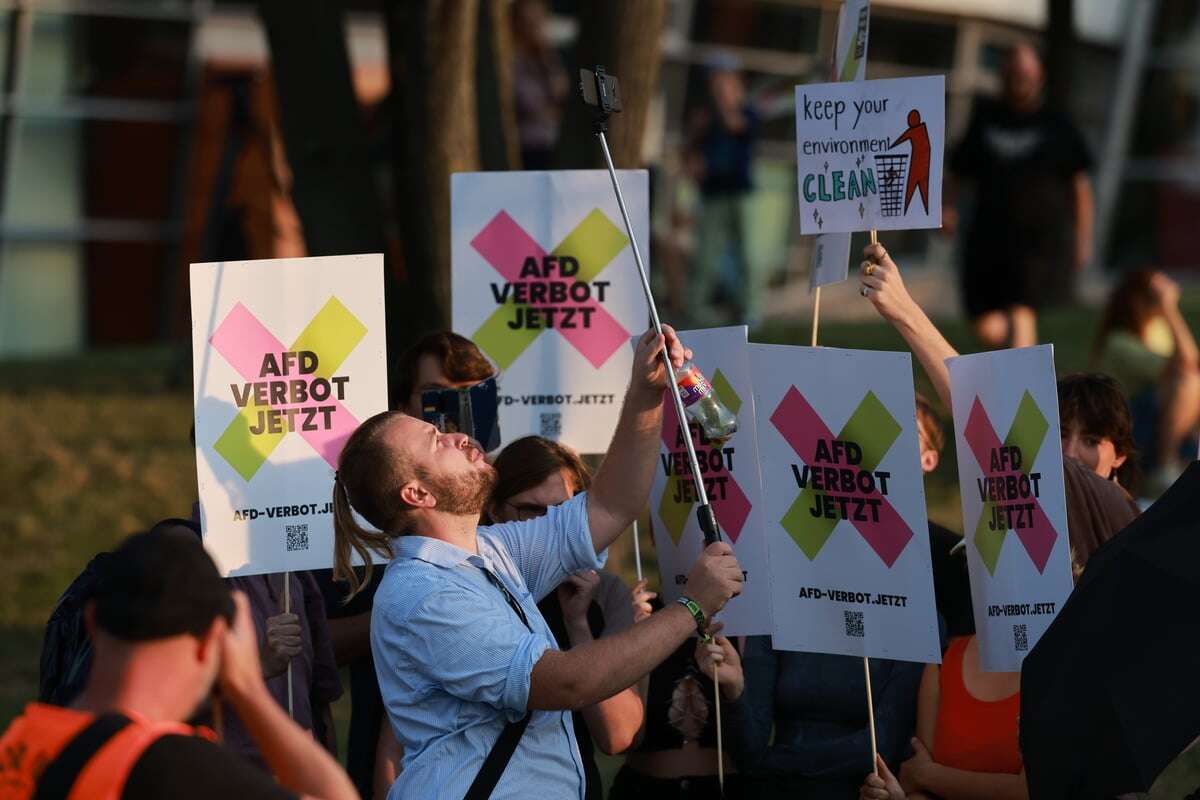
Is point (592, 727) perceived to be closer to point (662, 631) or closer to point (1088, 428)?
point (662, 631)

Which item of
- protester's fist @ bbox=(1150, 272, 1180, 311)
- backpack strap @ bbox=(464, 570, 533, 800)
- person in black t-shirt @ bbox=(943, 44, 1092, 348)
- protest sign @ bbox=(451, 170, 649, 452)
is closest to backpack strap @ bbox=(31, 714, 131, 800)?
backpack strap @ bbox=(464, 570, 533, 800)

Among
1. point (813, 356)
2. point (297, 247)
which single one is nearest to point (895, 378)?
point (813, 356)

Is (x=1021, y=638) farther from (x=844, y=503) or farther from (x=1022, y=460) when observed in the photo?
(x=844, y=503)

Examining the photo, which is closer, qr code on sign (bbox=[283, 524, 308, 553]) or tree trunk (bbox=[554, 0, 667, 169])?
qr code on sign (bbox=[283, 524, 308, 553])

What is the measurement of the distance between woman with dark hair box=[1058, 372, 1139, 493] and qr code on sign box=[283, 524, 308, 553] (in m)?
1.94

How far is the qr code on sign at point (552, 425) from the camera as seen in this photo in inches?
232

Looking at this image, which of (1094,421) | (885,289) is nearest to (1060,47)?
(1094,421)

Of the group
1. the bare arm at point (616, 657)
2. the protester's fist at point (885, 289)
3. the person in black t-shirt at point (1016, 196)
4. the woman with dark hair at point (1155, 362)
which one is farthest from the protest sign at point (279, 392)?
the person in black t-shirt at point (1016, 196)

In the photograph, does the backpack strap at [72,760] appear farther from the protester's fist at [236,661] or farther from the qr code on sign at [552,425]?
the qr code on sign at [552,425]

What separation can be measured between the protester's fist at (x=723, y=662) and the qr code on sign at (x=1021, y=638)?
66 centimetres

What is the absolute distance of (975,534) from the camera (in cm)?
470

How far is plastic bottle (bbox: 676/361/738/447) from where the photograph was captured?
14.6 feet

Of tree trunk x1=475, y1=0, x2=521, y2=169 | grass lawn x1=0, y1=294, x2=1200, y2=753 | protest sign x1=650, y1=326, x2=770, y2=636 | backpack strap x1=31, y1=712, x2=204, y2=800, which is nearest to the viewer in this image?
backpack strap x1=31, y1=712, x2=204, y2=800

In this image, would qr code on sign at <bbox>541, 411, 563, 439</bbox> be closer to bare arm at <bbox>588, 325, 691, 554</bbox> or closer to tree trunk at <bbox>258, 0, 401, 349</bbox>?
bare arm at <bbox>588, 325, 691, 554</bbox>
